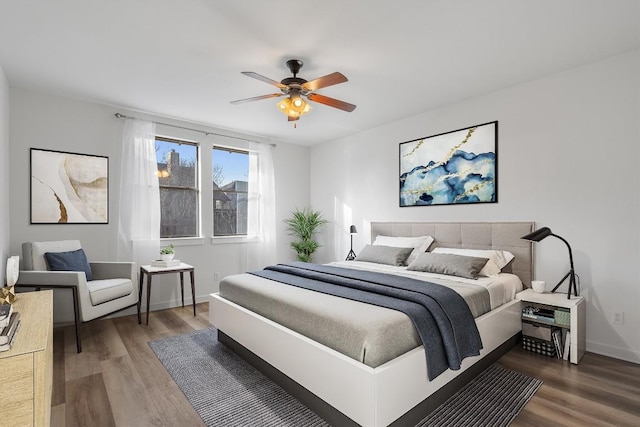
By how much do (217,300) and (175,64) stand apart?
7.22ft

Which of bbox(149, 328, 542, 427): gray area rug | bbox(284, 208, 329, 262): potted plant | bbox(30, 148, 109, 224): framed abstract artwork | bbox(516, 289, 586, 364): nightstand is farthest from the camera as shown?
bbox(284, 208, 329, 262): potted plant

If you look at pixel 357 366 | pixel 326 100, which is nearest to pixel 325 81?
pixel 326 100

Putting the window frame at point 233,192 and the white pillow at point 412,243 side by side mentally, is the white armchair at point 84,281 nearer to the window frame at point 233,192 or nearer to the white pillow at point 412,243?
the window frame at point 233,192

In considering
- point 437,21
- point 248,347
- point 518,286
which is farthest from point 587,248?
point 248,347

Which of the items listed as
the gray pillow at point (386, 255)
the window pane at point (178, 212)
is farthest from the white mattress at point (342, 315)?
the window pane at point (178, 212)

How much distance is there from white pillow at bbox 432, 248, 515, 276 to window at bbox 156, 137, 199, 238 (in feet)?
11.8

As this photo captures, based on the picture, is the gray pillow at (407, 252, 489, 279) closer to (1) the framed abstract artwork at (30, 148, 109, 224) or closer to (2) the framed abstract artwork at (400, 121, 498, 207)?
(2) the framed abstract artwork at (400, 121, 498, 207)

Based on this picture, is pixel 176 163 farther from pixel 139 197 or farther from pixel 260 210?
pixel 260 210

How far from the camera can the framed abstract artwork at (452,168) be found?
142 inches

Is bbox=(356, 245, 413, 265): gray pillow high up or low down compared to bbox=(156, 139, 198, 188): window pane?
down

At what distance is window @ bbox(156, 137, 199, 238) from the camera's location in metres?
4.52

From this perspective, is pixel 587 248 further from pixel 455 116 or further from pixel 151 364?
pixel 151 364

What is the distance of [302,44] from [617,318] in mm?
3541

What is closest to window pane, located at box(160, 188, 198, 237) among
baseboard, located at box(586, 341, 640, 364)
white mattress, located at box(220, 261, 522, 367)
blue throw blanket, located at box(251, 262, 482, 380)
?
white mattress, located at box(220, 261, 522, 367)
